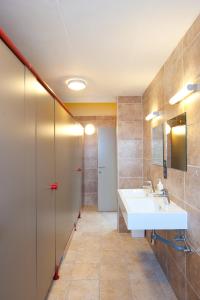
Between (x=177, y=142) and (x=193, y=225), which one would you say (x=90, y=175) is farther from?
(x=193, y=225)

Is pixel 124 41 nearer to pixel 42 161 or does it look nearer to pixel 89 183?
pixel 42 161

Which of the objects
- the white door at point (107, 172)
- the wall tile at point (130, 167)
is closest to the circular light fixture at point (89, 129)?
the white door at point (107, 172)

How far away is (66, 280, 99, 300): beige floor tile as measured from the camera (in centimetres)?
191

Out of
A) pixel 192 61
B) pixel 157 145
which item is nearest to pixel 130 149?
pixel 157 145

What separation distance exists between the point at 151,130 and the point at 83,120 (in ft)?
7.96

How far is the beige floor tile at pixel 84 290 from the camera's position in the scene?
191cm

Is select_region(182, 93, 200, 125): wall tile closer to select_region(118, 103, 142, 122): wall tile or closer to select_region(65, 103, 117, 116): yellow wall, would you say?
select_region(118, 103, 142, 122): wall tile

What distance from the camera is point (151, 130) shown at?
9.45ft

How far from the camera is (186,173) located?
5.60ft

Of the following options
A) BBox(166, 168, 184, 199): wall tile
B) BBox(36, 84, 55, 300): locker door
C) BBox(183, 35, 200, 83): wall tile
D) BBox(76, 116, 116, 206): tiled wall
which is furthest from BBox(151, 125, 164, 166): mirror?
BBox(76, 116, 116, 206): tiled wall

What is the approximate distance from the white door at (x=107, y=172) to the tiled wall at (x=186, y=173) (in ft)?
7.46

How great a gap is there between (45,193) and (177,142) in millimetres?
1235

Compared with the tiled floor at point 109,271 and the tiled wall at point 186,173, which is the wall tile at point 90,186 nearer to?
the tiled floor at point 109,271

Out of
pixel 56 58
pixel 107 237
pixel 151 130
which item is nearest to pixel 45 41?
pixel 56 58
